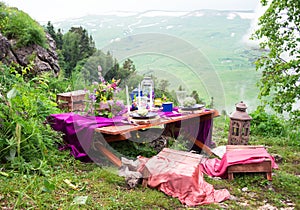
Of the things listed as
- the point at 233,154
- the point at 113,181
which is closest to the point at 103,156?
the point at 113,181

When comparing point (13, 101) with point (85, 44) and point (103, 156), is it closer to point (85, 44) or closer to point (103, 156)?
point (103, 156)

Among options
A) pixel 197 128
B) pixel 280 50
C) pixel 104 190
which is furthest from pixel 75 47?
pixel 104 190

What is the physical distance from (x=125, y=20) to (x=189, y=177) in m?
4.14

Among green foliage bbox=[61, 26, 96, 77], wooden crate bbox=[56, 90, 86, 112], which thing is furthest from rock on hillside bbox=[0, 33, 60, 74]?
wooden crate bbox=[56, 90, 86, 112]

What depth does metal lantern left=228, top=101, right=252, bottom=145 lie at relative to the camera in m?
4.46

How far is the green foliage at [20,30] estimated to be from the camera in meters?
5.50

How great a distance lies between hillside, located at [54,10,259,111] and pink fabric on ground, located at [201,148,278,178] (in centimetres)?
98

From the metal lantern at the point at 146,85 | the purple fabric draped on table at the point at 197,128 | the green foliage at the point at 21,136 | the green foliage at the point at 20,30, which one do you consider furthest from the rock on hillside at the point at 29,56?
the purple fabric draped on table at the point at 197,128

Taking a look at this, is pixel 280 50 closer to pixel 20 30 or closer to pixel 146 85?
pixel 146 85

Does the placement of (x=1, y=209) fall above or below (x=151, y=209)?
above

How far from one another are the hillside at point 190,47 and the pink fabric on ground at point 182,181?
4.62 feet

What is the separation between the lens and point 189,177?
3.18m

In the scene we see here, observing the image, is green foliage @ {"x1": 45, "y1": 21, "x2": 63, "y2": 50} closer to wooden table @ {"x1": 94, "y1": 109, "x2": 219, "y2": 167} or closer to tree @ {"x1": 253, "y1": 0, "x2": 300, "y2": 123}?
wooden table @ {"x1": 94, "y1": 109, "x2": 219, "y2": 167}

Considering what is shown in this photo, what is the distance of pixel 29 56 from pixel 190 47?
8.82 ft
